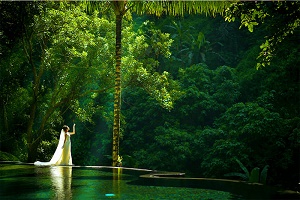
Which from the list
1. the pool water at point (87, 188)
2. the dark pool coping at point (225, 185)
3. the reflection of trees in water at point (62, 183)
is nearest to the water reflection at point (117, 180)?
the pool water at point (87, 188)

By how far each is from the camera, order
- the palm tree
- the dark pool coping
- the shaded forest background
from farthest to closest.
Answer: the shaded forest background < the palm tree < the dark pool coping

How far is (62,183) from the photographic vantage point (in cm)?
956

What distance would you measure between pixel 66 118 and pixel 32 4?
1032cm

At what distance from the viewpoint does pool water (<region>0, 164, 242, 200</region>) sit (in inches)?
306

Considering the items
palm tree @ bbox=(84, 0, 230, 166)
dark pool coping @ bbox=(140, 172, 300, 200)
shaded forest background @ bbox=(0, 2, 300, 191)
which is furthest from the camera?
shaded forest background @ bbox=(0, 2, 300, 191)

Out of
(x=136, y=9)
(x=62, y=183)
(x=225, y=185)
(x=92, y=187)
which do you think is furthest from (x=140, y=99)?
(x=92, y=187)

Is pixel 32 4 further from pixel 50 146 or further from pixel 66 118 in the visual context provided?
pixel 66 118

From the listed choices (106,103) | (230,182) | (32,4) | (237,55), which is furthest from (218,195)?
(237,55)

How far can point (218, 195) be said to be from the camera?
8047 mm

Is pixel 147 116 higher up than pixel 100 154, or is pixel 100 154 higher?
pixel 147 116

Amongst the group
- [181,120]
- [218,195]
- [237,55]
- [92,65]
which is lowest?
[218,195]

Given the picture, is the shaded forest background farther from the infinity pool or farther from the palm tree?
the infinity pool

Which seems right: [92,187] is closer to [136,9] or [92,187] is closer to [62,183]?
[62,183]

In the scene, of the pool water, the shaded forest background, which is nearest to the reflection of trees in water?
the pool water
